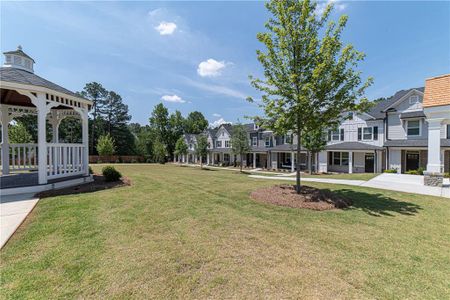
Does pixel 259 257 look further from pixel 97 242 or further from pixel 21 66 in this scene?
pixel 21 66

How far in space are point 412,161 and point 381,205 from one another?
1758 centimetres

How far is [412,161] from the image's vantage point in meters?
20.0

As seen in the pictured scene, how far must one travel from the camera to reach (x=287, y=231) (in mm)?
4887

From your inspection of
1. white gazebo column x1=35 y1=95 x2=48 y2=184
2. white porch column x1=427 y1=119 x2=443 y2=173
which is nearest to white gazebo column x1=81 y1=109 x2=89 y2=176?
white gazebo column x1=35 y1=95 x2=48 y2=184

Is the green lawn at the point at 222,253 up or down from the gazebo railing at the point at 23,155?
down

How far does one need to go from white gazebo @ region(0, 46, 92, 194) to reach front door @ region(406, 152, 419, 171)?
26.4m

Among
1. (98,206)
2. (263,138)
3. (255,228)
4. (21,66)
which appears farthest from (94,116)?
(255,228)

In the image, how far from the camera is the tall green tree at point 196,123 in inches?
2381

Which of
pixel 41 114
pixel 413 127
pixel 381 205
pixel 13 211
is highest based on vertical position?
pixel 413 127

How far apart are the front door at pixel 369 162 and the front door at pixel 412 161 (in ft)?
9.18

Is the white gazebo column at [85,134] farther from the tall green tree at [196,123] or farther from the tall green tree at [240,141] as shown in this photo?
the tall green tree at [196,123]

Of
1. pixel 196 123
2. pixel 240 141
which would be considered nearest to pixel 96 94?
pixel 196 123

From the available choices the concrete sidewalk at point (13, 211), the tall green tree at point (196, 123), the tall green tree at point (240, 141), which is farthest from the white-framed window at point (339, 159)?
the tall green tree at point (196, 123)

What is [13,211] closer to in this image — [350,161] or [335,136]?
[350,161]
